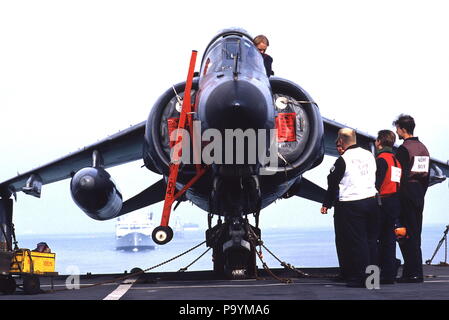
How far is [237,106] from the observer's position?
8.74 m

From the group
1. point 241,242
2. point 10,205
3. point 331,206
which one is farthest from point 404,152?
point 10,205

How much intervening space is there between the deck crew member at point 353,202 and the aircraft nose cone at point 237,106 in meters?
1.00

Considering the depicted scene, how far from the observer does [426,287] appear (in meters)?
8.36

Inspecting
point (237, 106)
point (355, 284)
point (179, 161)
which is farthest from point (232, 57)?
point (355, 284)

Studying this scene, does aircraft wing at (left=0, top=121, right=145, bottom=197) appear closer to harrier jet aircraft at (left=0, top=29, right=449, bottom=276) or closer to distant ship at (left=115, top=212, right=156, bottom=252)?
harrier jet aircraft at (left=0, top=29, right=449, bottom=276)

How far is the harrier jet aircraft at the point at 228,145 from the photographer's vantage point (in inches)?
356

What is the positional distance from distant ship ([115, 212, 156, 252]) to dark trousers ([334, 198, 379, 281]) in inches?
5642

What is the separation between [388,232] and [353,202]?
0.95 meters

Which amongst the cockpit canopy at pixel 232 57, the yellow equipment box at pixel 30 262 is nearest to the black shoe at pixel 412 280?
the cockpit canopy at pixel 232 57
